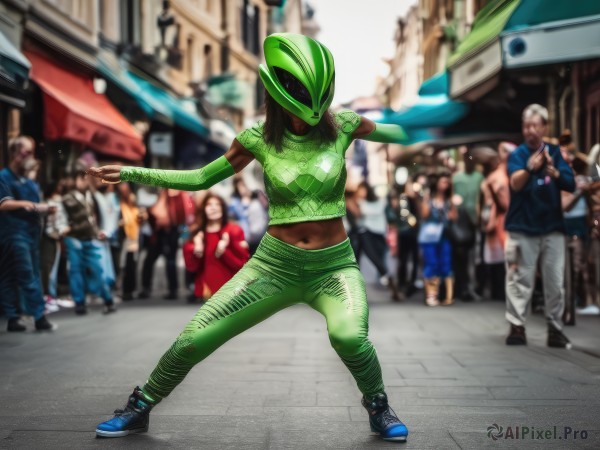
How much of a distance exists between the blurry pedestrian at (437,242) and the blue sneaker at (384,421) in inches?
343

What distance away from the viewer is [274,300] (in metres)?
4.64

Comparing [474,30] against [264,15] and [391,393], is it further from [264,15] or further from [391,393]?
[264,15]

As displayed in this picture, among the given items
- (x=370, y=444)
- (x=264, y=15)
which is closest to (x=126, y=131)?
(x=370, y=444)

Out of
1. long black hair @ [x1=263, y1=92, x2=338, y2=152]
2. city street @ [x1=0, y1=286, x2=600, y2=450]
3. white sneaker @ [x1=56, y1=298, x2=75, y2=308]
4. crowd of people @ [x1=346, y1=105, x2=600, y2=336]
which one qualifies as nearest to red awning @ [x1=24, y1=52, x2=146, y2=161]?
white sneaker @ [x1=56, y1=298, x2=75, y2=308]

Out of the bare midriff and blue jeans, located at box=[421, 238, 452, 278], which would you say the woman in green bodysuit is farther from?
blue jeans, located at box=[421, 238, 452, 278]

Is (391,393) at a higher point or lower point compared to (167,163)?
lower

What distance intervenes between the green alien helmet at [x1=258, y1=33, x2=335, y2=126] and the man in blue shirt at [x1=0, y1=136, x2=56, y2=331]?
546 cm

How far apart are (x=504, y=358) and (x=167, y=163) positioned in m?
20.0

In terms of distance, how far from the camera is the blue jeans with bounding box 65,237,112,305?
11.8 meters

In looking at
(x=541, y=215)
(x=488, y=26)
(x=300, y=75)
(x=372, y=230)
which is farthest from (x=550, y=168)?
(x=372, y=230)

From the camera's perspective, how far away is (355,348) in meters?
4.40

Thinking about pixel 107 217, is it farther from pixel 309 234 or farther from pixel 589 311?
pixel 309 234

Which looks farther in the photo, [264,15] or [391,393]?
[264,15]

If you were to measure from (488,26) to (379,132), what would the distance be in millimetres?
8824
